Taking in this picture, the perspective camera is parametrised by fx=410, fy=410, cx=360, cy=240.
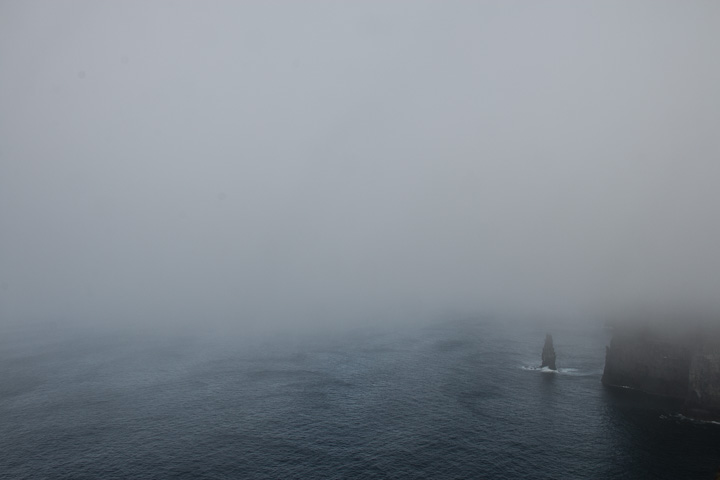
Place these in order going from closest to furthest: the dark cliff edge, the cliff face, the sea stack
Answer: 1. the cliff face
2. the dark cliff edge
3. the sea stack

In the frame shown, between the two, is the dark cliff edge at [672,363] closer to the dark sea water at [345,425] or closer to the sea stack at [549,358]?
the dark sea water at [345,425]

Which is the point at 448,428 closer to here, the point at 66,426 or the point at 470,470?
the point at 470,470

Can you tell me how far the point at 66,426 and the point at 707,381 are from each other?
180711mm

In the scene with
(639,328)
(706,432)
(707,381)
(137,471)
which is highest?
(639,328)

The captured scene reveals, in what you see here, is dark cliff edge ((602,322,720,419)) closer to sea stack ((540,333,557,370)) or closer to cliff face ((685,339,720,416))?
cliff face ((685,339,720,416))

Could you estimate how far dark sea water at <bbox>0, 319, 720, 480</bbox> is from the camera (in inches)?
3713

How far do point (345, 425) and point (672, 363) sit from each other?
9826 cm

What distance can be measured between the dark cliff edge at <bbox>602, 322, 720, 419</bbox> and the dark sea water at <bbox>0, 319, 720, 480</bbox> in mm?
6402

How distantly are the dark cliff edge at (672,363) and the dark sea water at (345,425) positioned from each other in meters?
6.40

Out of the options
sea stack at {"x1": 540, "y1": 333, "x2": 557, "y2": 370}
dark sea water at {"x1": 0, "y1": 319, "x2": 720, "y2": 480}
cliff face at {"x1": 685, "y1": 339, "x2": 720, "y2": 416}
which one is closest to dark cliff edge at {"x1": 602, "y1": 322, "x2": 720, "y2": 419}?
cliff face at {"x1": 685, "y1": 339, "x2": 720, "y2": 416}

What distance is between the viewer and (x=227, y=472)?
9400 centimetres

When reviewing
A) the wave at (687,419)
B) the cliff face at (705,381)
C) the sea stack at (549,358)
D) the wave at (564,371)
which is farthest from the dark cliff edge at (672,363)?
the sea stack at (549,358)

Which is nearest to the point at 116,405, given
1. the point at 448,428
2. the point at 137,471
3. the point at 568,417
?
the point at 137,471

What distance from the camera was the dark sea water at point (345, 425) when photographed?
3713 inches
